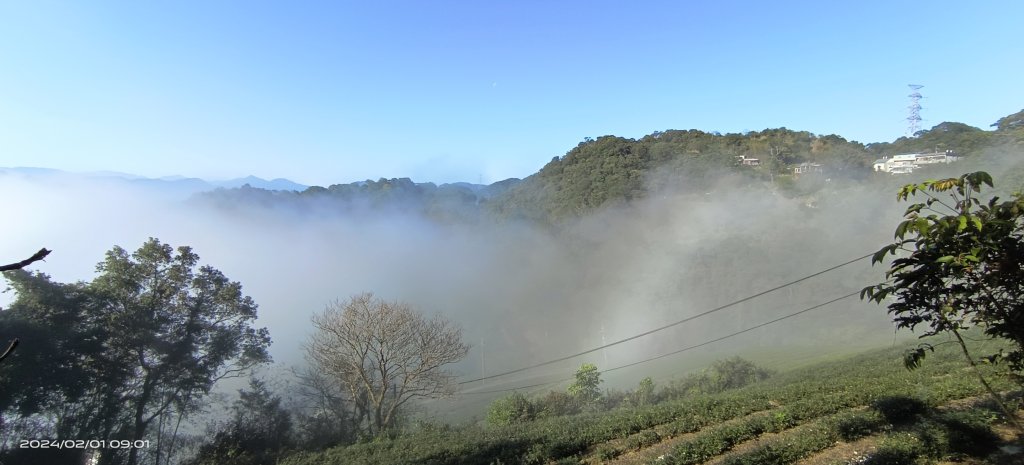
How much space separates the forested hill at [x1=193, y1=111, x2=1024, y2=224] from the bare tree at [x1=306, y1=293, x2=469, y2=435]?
106453mm

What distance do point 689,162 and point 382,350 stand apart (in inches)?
4951

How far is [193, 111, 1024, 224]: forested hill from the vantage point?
115 m

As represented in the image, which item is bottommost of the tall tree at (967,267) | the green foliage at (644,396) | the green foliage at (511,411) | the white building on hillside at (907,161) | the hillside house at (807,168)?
the green foliage at (644,396)

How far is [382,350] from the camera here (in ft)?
93.5

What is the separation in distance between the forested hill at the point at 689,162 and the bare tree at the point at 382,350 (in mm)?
106453

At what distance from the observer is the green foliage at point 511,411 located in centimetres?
2269

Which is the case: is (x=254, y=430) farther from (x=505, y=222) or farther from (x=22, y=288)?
(x=505, y=222)

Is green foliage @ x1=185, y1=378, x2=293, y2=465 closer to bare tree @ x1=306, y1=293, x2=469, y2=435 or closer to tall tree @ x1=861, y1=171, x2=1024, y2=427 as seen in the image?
bare tree @ x1=306, y1=293, x2=469, y2=435

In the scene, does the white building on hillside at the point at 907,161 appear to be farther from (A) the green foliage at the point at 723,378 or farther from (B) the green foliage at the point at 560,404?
(B) the green foliage at the point at 560,404

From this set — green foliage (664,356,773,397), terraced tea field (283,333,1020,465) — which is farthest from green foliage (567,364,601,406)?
terraced tea field (283,333,1020,465)

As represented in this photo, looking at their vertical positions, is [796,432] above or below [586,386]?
above

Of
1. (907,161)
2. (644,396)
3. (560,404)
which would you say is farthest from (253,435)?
(907,161)

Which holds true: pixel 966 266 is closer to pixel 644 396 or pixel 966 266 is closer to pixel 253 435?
pixel 644 396

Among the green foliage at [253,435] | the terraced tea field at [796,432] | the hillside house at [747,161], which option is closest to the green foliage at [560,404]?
the terraced tea field at [796,432]
